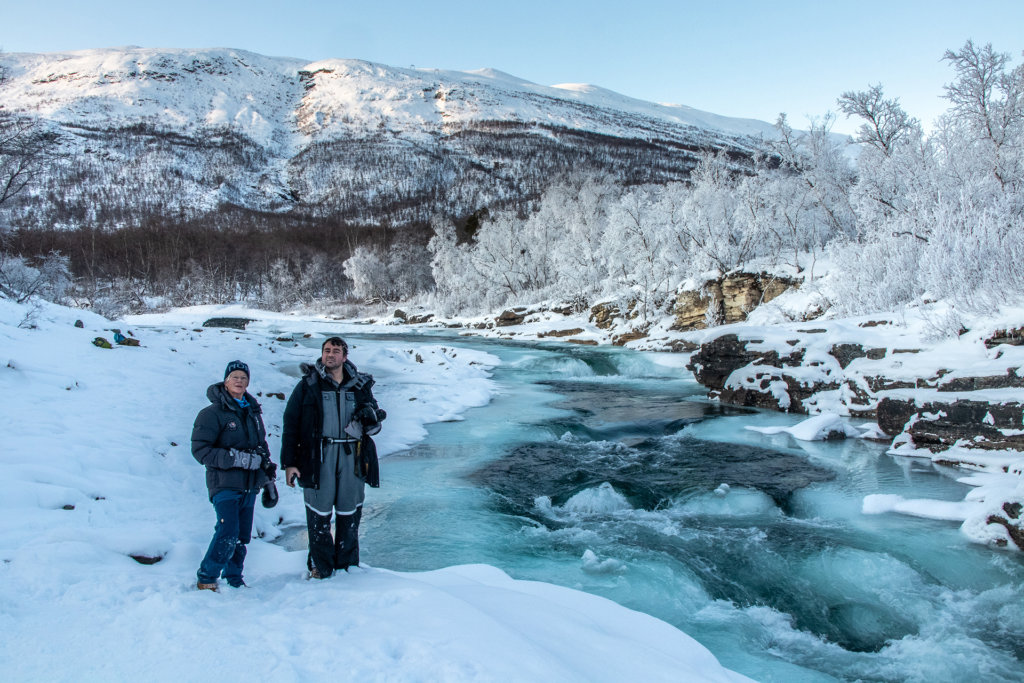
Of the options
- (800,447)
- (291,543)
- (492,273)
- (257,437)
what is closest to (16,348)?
(291,543)

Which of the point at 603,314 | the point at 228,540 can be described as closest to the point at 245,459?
the point at 228,540

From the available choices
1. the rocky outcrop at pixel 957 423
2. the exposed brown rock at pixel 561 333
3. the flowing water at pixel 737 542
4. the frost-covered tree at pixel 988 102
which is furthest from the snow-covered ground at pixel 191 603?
the exposed brown rock at pixel 561 333

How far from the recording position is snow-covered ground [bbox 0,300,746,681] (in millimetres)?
2883

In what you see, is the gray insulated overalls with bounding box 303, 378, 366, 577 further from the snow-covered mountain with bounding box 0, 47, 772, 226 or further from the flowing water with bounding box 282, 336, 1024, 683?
the snow-covered mountain with bounding box 0, 47, 772, 226

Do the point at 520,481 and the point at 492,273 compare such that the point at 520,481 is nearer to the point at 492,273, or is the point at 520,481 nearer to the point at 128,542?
the point at 128,542

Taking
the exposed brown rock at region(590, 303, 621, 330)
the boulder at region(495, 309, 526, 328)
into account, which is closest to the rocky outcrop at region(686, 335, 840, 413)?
the exposed brown rock at region(590, 303, 621, 330)

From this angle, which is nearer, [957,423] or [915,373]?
[957,423]

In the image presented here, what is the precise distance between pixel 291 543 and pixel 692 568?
4.50 metres

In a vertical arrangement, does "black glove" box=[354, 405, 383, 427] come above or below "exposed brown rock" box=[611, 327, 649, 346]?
above

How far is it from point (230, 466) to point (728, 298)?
102ft

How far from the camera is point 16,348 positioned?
8539 mm

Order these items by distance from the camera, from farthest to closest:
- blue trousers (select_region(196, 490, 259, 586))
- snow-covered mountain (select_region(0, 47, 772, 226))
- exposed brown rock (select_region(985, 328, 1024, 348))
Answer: snow-covered mountain (select_region(0, 47, 772, 226)) → exposed brown rock (select_region(985, 328, 1024, 348)) → blue trousers (select_region(196, 490, 259, 586))

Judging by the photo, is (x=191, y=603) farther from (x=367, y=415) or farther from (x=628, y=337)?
(x=628, y=337)

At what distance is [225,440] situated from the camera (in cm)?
408
